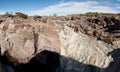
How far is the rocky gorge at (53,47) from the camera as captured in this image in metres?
40.8

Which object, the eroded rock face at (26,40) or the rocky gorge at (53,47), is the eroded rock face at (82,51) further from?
the eroded rock face at (26,40)

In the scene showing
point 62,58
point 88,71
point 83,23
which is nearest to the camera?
point 88,71

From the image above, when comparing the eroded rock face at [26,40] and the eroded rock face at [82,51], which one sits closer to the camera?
the eroded rock face at [82,51]

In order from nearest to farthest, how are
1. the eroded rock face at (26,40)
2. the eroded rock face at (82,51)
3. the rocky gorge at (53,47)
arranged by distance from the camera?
the eroded rock face at (82,51), the rocky gorge at (53,47), the eroded rock face at (26,40)

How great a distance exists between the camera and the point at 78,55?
41.5 metres

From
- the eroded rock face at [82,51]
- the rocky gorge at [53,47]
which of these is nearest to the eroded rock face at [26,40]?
the rocky gorge at [53,47]

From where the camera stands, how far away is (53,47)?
43.1m

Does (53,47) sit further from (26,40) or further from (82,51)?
(82,51)

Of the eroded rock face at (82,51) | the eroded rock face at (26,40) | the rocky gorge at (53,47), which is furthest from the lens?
the eroded rock face at (26,40)

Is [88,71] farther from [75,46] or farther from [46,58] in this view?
[46,58]

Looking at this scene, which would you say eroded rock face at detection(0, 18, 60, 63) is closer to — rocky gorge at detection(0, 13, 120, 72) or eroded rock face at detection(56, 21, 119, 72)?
rocky gorge at detection(0, 13, 120, 72)

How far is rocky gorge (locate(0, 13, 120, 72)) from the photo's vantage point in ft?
134

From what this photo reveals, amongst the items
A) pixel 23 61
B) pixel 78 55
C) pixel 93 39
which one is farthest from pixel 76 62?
pixel 23 61

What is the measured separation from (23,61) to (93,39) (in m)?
12.3
